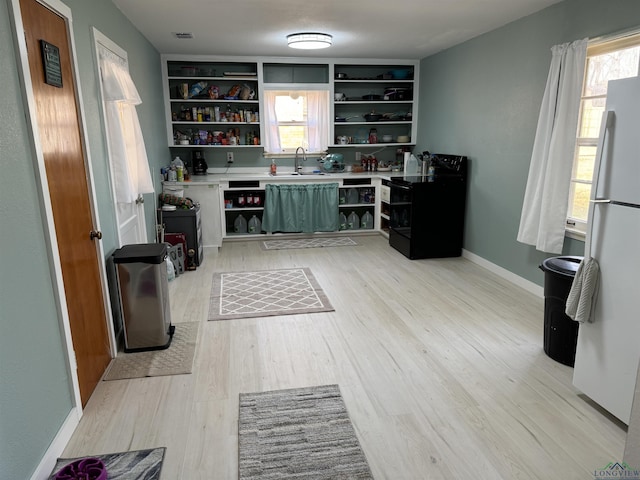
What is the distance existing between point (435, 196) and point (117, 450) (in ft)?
13.0

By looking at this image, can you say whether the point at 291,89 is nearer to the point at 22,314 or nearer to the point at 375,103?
the point at 375,103

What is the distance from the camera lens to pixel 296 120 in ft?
21.1

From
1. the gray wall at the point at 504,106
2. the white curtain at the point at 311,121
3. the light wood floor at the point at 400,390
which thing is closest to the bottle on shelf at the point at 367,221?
the white curtain at the point at 311,121

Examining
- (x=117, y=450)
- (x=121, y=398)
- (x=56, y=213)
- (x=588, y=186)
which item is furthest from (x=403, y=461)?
(x=588, y=186)

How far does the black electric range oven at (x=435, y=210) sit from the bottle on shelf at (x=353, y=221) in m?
1.26

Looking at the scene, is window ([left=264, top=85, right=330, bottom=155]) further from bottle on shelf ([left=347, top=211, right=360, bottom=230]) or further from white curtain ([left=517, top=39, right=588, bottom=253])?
white curtain ([left=517, top=39, right=588, bottom=253])

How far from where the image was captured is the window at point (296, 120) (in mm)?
6254

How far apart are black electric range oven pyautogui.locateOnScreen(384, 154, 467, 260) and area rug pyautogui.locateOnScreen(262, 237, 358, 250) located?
986 millimetres

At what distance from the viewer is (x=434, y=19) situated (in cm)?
396

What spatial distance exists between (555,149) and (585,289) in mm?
1676

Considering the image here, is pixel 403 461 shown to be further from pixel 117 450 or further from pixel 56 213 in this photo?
pixel 56 213

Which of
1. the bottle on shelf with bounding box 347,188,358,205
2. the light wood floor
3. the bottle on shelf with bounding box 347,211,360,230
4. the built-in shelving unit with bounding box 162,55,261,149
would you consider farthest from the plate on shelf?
the light wood floor

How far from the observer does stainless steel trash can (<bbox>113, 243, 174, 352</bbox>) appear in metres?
2.82

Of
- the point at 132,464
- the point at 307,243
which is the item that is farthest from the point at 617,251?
the point at 307,243
